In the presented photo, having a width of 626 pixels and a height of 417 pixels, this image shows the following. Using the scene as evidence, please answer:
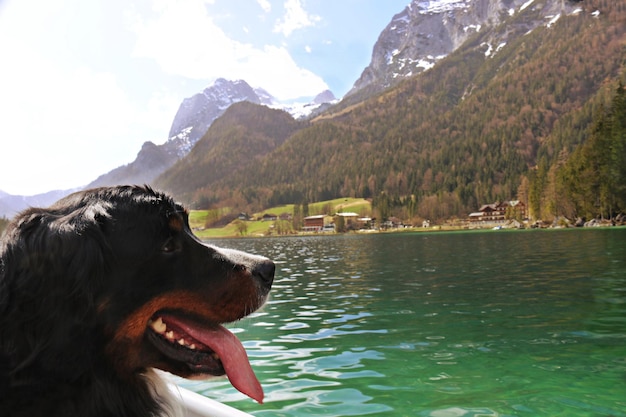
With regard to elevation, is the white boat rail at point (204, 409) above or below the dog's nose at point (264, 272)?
below

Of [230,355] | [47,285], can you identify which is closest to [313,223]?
[230,355]

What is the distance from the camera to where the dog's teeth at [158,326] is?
91.1 inches

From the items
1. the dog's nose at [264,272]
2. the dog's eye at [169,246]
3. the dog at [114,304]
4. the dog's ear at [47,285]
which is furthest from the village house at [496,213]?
the dog's ear at [47,285]

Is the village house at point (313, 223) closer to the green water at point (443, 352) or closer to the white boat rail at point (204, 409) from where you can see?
the green water at point (443, 352)

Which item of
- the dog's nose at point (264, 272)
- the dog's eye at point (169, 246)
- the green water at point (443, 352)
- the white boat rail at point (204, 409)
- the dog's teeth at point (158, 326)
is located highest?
the dog's eye at point (169, 246)

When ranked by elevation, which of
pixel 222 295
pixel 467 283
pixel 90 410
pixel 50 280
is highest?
pixel 50 280

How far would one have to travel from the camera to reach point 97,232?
2102 mm

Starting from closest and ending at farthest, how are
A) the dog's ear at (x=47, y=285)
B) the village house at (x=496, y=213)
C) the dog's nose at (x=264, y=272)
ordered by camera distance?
the dog's ear at (x=47, y=285), the dog's nose at (x=264, y=272), the village house at (x=496, y=213)

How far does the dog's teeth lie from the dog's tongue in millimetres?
81

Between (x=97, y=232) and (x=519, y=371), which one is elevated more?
(x=97, y=232)

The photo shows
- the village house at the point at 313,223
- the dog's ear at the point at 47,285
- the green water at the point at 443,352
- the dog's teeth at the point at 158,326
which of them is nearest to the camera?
the dog's ear at the point at 47,285

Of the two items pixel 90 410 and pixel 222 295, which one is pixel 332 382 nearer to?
pixel 222 295

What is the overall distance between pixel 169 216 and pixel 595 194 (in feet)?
330

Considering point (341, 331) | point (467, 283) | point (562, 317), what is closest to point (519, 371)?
point (341, 331)
